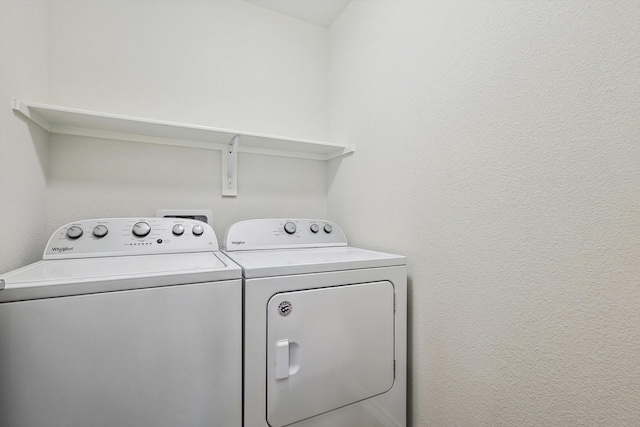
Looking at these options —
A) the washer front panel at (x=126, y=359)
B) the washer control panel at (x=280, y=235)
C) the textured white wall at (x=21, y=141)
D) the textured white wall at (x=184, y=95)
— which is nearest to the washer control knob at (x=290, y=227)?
the washer control panel at (x=280, y=235)

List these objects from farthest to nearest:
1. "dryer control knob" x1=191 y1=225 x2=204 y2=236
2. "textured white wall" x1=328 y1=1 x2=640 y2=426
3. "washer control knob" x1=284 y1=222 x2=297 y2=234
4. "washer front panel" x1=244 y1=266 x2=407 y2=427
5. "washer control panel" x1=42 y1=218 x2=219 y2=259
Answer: "washer control knob" x1=284 y1=222 x2=297 y2=234 < "dryer control knob" x1=191 y1=225 x2=204 y2=236 < "washer control panel" x1=42 y1=218 x2=219 y2=259 < "washer front panel" x1=244 y1=266 x2=407 y2=427 < "textured white wall" x1=328 y1=1 x2=640 y2=426

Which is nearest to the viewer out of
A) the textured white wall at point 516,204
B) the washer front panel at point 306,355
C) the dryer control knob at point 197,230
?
the textured white wall at point 516,204

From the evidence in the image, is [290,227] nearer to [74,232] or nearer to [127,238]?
[127,238]

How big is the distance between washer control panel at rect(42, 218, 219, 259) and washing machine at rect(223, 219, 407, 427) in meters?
0.37

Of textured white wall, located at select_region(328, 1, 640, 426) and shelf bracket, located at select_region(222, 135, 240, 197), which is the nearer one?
textured white wall, located at select_region(328, 1, 640, 426)

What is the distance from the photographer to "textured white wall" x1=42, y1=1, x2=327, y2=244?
134 centimetres

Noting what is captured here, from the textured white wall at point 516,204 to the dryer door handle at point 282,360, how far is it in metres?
0.59

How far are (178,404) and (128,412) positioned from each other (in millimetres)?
116

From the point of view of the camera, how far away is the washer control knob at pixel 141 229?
46.9 inches

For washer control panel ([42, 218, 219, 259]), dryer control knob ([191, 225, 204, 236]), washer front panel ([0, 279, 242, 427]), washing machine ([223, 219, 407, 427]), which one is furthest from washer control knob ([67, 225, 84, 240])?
washing machine ([223, 219, 407, 427])

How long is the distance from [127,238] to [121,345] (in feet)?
1.95

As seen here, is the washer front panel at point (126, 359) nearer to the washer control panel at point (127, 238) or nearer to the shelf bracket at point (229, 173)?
the washer control panel at point (127, 238)

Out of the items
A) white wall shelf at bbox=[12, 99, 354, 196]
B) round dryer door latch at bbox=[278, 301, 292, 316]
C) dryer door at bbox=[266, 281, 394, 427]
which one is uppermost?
white wall shelf at bbox=[12, 99, 354, 196]

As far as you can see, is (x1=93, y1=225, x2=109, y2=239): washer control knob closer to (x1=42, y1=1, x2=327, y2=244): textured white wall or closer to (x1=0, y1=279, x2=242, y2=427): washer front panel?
(x1=42, y1=1, x2=327, y2=244): textured white wall
